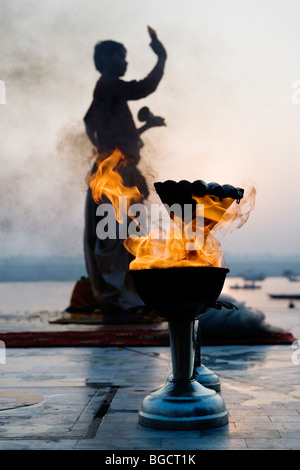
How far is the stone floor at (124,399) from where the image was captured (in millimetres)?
3404

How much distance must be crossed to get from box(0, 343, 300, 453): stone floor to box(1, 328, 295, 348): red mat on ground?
0.50 meters

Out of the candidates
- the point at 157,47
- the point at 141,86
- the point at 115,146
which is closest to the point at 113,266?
the point at 115,146

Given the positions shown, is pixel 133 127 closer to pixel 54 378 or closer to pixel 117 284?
pixel 117 284

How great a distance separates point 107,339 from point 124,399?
4093mm

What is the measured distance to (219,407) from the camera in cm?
386

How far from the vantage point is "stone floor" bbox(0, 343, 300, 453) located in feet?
11.2

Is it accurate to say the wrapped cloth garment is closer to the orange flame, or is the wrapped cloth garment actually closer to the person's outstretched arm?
the person's outstretched arm

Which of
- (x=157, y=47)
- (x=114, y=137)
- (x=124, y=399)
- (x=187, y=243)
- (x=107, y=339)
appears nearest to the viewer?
(x=187, y=243)

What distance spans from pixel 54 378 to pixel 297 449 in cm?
287

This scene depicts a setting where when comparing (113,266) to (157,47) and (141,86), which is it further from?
(157,47)

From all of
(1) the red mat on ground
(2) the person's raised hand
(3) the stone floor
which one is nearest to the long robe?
(2) the person's raised hand

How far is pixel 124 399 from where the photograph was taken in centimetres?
462

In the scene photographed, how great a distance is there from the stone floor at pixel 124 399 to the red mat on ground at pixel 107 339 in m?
0.50

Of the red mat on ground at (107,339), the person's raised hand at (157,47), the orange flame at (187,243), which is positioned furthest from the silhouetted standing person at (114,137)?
the orange flame at (187,243)
